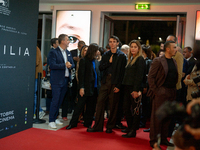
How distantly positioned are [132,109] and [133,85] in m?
0.41

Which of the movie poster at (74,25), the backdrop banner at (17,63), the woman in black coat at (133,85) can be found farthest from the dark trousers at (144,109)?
the movie poster at (74,25)

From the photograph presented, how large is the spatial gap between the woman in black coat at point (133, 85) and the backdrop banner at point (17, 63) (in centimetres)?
169

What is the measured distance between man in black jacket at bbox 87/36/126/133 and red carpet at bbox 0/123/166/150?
0.75 ft

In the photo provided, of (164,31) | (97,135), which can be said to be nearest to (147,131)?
(97,135)

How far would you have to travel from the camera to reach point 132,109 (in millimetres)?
4074

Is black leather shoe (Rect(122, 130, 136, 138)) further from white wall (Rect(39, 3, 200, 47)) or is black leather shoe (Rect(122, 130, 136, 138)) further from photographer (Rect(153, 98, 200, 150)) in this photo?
white wall (Rect(39, 3, 200, 47))

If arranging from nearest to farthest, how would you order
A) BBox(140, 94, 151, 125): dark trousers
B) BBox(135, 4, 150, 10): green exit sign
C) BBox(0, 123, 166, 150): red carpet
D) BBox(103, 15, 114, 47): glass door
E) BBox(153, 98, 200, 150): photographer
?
BBox(153, 98, 200, 150): photographer
BBox(0, 123, 166, 150): red carpet
BBox(140, 94, 151, 125): dark trousers
BBox(135, 4, 150, 10): green exit sign
BBox(103, 15, 114, 47): glass door

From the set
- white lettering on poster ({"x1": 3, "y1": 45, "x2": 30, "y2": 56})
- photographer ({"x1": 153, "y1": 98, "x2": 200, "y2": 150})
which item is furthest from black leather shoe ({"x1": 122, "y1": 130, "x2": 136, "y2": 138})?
photographer ({"x1": 153, "y1": 98, "x2": 200, "y2": 150})

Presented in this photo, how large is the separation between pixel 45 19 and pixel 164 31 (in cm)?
515

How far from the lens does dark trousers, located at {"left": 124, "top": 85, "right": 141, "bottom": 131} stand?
402cm

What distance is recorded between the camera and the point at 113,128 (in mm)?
4738

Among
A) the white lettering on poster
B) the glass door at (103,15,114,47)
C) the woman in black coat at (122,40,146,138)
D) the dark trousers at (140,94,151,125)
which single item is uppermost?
the glass door at (103,15,114,47)

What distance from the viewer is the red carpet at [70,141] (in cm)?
339

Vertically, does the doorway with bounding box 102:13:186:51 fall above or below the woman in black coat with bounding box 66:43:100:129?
above
